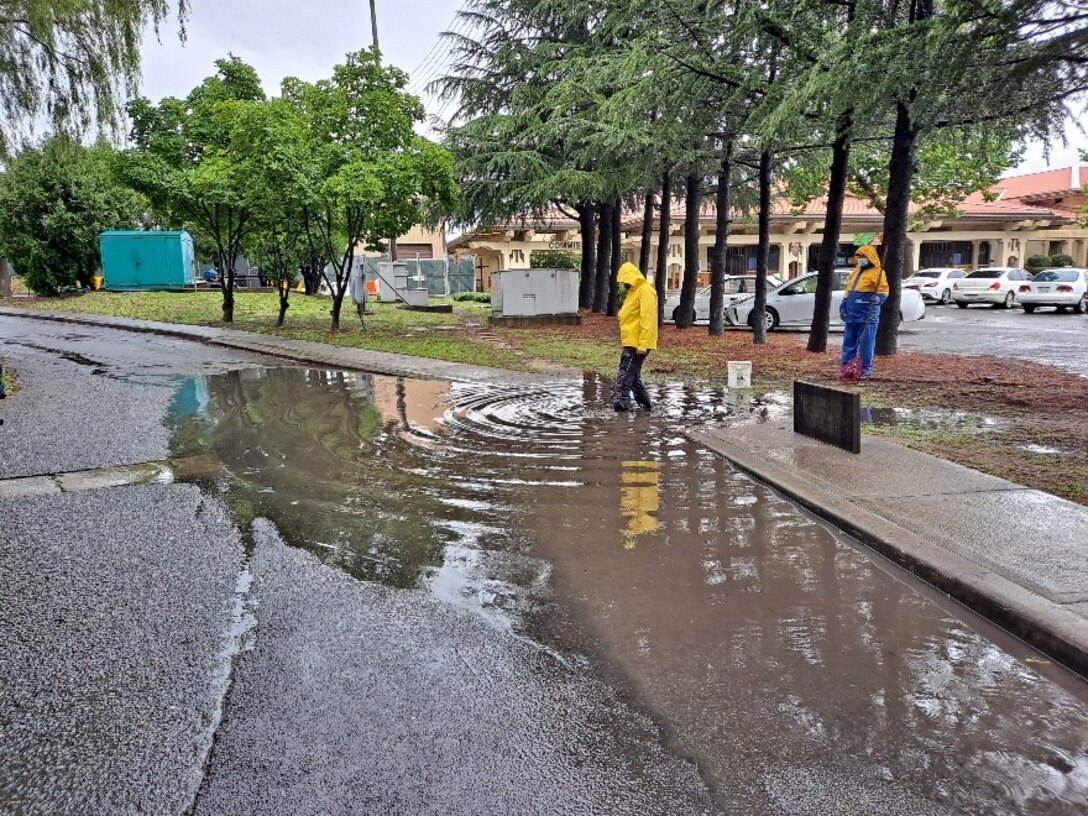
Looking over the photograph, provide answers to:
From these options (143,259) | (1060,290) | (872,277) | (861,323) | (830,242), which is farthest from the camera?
(143,259)

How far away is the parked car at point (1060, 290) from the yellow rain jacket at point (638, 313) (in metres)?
24.3

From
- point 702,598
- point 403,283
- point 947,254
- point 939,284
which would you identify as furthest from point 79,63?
point 947,254

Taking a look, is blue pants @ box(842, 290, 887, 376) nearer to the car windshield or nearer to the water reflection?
the water reflection

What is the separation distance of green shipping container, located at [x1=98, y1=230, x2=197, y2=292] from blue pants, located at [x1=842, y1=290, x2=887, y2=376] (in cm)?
2773

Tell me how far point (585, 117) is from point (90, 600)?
669 inches

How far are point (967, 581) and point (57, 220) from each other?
110 feet

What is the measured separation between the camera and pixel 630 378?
9797 millimetres

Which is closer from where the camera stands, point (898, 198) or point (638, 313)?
point (638, 313)

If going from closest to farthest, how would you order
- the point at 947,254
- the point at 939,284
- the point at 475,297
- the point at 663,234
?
1. the point at 663,234
2. the point at 939,284
3. the point at 475,297
4. the point at 947,254

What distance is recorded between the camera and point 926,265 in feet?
145

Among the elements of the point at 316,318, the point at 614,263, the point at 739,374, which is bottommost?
the point at 739,374

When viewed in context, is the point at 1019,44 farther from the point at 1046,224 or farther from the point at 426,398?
the point at 1046,224

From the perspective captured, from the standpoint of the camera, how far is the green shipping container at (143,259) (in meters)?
30.8

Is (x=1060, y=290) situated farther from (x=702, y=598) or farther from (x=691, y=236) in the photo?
(x=702, y=598)
